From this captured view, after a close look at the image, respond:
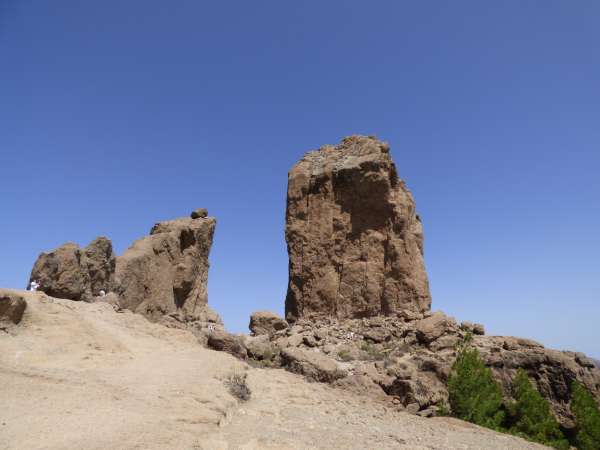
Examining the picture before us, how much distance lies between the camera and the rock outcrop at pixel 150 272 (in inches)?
545

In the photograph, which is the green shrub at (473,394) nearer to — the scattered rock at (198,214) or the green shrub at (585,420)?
the green shrub at (585,420)

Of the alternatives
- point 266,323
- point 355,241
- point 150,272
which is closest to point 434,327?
point 355,241

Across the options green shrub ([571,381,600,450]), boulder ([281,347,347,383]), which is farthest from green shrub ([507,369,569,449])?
boulder ([281,347,347,383])

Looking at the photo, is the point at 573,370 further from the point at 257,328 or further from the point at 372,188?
the point at 257,328

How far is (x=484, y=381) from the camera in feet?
49.8

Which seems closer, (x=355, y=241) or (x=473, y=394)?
(x=473, y=394)

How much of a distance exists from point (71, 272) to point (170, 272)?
277 inches

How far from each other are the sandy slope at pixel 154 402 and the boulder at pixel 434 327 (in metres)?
6.17

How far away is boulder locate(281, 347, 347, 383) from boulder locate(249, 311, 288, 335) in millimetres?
8539

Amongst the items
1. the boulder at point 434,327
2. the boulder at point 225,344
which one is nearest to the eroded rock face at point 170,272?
the boulder at point 225,344

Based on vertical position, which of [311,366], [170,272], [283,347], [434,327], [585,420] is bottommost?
[585,420]

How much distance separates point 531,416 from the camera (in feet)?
52.6

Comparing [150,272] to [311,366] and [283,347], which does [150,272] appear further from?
[311,366]

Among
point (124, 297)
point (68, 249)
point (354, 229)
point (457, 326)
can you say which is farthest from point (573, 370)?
point (68, 249)
